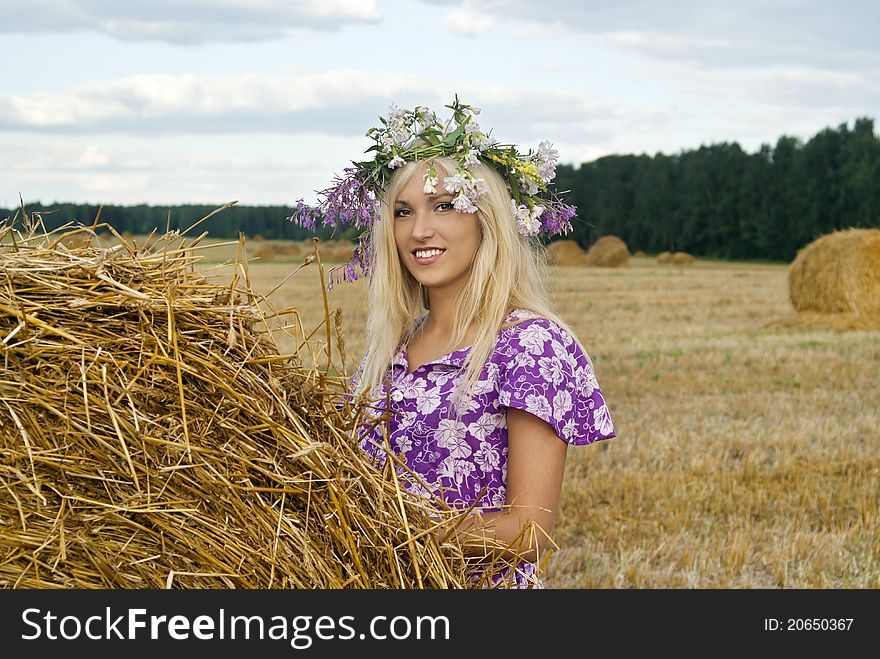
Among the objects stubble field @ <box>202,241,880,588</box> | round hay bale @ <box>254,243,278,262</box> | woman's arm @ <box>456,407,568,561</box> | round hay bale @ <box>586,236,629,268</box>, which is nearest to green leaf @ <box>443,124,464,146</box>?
stubble field @ <box>202,241,880,588</box>

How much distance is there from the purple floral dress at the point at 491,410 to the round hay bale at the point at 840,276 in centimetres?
1386

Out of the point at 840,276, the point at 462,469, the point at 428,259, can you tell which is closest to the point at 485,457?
the point at 462,469

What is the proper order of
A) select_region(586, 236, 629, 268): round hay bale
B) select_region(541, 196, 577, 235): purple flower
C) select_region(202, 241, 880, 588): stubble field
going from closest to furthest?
1. select_region(541, 196, 577, 235): purple flower
2. select_region(202, 241, 880, 588): stubble field
3. select_region(586, 236, 629, 268): round hay bale

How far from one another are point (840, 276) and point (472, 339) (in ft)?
46.8

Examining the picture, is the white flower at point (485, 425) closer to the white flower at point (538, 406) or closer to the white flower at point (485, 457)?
the white flower at point (485, 457)

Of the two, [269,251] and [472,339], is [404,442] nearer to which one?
[472,339]

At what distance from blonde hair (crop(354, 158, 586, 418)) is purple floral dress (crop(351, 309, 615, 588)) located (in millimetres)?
44

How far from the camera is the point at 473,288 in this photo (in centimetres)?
262

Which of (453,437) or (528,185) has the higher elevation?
(528,185)

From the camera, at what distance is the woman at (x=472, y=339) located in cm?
240

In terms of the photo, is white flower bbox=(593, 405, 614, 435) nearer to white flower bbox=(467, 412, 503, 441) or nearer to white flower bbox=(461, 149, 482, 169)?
white flower bbox=(467, 412, 503, 441)

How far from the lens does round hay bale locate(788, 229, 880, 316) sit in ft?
49.6

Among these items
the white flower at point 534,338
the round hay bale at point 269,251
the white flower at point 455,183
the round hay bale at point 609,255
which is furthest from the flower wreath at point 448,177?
the round hay bale at point 269,251
